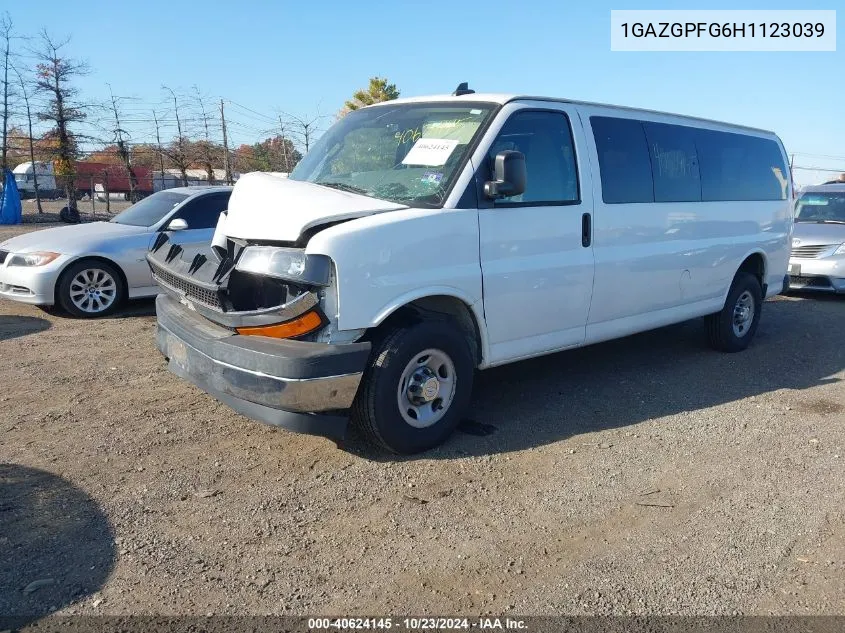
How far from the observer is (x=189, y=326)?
4152 millimetres

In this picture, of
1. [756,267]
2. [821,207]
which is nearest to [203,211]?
[756,267]

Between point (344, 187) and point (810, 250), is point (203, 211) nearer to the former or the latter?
point (344, 187)

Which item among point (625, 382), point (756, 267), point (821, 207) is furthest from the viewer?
point (821, 207)

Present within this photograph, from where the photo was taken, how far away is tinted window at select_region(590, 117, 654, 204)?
5.08 meters

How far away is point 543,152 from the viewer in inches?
185

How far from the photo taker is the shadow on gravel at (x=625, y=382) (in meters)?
4.62

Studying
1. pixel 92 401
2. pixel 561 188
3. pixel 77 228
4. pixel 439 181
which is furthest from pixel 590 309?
pixel 77 228

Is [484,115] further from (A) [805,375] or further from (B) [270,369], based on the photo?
(A) [805,375]

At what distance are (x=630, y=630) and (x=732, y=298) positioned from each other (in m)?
4.84

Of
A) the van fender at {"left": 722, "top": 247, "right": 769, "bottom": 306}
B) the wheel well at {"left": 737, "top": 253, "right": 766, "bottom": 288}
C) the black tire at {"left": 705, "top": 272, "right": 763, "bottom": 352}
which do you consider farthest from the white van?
the wheel well at {"left": 737, "top": 253, "right": 766, "bottom": 288}

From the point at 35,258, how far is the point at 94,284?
0.65 metres

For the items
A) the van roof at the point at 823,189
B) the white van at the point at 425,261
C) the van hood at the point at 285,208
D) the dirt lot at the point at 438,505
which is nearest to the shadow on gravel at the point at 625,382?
the dirt lot at the point at 438,505

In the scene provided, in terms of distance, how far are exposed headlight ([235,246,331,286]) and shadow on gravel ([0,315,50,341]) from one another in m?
4.22

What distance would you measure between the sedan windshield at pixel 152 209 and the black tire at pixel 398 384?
18.4ft
